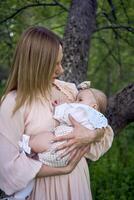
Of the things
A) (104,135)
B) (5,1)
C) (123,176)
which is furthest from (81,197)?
(5,1)

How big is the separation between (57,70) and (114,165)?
2881 millimetres

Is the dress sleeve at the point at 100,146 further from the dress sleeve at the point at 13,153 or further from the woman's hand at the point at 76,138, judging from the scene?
the dress sleeve at the point at 13,153

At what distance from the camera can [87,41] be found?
4938 millimetres

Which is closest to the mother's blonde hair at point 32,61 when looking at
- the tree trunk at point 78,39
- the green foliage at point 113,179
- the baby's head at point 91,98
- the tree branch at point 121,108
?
the baby's head at point 91,98

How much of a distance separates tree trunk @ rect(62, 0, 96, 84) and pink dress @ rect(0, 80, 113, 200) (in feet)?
5.74

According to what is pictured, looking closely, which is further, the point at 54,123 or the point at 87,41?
the point at 87,41

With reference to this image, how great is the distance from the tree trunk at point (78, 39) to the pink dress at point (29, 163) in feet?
5.74

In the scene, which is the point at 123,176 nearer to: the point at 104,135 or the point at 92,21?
the point at 92,21

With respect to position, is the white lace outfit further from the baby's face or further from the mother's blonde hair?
the mother's blonde hair

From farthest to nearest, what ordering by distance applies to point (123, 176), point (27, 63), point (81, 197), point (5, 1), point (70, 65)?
point (5, 1) → point (123, 176) → point (70, 65) → point (81, 197) → point (27, 63)

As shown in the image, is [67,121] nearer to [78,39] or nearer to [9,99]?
[9,99]

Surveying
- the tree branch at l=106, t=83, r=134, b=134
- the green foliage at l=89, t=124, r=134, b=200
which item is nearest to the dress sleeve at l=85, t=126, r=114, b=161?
the tree branch at l=106, t=83, r=134, b=134

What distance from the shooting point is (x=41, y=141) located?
9.20 ft

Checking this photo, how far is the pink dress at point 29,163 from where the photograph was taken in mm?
2785
